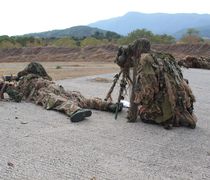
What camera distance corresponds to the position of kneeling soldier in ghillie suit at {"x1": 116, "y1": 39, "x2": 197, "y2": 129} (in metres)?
6.60

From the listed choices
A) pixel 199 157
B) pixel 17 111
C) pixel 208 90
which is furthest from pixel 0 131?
pixel 208 90

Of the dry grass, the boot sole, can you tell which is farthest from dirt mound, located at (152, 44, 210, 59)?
the boot sole

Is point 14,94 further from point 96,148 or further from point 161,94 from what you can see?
point 96,148

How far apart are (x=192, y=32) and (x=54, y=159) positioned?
139 ft

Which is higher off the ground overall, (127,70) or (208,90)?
(127,70)

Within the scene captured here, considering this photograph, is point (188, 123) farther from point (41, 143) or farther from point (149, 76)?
point (41, 143)

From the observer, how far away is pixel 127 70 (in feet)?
24.8

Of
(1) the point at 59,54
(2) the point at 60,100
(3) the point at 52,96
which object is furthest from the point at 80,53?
(2) the point at 60,100

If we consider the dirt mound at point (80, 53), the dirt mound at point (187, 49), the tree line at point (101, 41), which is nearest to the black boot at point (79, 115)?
the dirt mound at point (80, 53)

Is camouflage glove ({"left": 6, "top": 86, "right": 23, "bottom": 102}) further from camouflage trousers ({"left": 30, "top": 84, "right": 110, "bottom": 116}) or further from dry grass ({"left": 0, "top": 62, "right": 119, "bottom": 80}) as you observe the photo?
dry grass ({"left": 0, "top": 62, "right": 119, "bottom": 80})

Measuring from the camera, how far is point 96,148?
538 centimetres

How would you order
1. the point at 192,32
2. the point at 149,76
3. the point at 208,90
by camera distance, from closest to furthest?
the point at 149,76
the point at 208,90
the point at 192,32

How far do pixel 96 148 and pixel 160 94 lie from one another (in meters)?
1.69

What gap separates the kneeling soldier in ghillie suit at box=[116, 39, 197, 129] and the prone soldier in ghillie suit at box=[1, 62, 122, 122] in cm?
83
